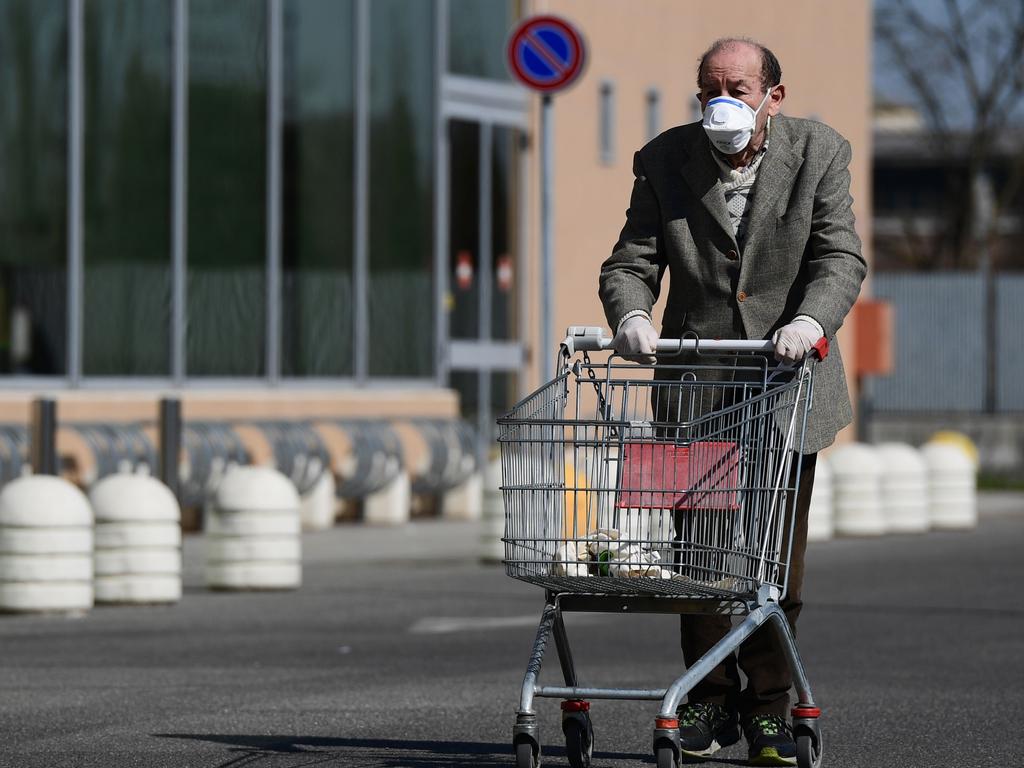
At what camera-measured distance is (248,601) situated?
521 inches

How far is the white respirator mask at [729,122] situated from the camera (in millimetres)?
6645

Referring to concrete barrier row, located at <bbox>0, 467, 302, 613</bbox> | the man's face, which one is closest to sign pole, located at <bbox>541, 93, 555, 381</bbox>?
concrete barrier row, located at <bbox>0, 467, 302, 613</bbox>

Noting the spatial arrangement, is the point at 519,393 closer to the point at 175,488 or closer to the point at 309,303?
the point at 309,303

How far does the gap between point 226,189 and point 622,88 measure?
7.49 m

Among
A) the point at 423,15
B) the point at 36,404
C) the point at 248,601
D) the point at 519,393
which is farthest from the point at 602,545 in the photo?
the point at 519,393

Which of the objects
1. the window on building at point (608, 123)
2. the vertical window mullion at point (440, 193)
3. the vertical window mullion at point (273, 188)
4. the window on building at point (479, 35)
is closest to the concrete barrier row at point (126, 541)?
the vertical window mullion at point (273, 188)

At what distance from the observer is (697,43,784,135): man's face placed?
6.77m

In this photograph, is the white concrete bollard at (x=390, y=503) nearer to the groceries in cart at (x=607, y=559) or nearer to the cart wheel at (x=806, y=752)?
the cart wheel at (x=806, y=752)

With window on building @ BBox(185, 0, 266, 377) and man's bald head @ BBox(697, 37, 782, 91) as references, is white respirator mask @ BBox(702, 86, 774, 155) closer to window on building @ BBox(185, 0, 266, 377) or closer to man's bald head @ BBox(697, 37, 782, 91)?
man's bald head @ BBox(697, 37, 782, 91)

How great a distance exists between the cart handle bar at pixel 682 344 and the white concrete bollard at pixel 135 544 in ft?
21.3

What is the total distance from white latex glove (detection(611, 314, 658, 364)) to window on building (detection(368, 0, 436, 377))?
1549 centimetres

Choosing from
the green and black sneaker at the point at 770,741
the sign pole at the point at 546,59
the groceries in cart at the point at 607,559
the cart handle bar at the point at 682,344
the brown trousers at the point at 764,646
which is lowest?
the green and black sneaker at the point at 770,741

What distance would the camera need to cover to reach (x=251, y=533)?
1373cm

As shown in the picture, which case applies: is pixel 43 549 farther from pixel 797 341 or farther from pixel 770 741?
pixel 797 341
